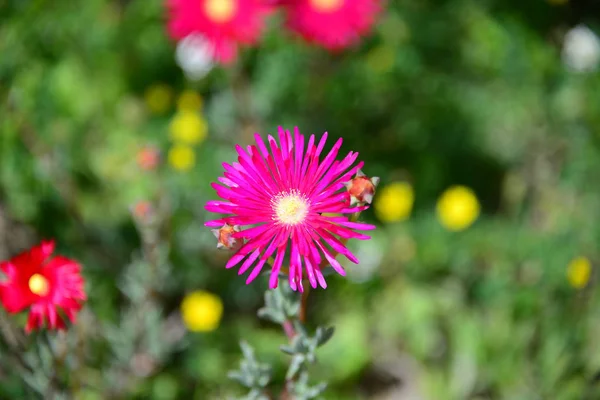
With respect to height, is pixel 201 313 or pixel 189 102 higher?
pixel 189 102

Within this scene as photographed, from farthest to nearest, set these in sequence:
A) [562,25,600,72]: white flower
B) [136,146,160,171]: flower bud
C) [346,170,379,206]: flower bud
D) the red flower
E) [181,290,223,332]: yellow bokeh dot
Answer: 1. [562,25,600,72]: white flower
2. [181,290,223,332]: yellow bokeh dot
3. [136,146,160,171]: flower bud
4. the red flower
5. [346,170,379,206]: flower bud

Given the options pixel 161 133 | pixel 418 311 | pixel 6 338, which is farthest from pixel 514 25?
pixel 6 338

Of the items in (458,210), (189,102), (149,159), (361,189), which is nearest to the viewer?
(361,189)

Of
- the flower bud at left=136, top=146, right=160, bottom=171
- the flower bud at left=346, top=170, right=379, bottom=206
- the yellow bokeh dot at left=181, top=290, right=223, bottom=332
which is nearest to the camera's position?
the flower bud at left=346, top=170, right=379, bottom=206

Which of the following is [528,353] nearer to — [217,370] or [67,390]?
[217,370]

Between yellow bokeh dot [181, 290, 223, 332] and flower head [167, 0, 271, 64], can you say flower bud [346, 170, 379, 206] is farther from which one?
flower head [167, 0, 271, 64]

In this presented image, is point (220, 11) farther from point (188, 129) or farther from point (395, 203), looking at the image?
point (395, 203)

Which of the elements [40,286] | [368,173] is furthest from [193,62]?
[40,286]

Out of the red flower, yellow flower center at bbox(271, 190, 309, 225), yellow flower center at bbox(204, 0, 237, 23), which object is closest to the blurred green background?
yellow flower center at bbox(204, 0, 237, 23)
